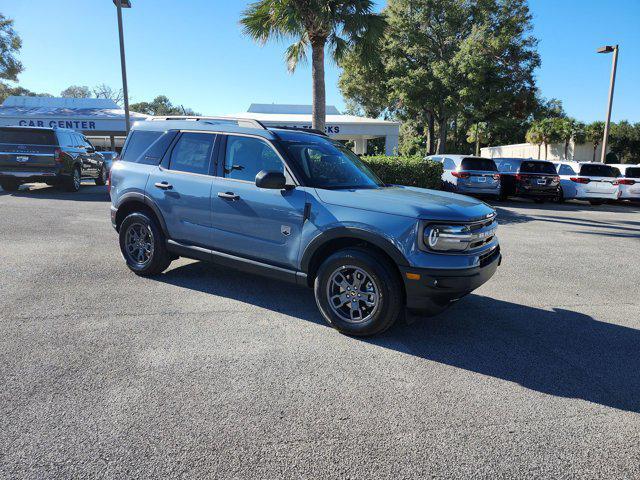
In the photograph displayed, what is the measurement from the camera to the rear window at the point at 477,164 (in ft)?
50.3

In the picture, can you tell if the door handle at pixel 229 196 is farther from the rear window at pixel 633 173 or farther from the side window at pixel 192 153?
the rear window at pixel 633 173

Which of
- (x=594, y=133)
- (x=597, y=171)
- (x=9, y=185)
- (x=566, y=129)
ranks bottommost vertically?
(x=9, y=185)

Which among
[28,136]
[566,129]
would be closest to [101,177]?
[28,136]

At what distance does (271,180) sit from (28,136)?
491 inches

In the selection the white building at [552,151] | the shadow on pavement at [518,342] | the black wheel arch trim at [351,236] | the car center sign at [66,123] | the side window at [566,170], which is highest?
the car center sign at [66,123]

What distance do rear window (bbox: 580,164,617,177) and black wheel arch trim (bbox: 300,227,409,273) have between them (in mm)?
15508

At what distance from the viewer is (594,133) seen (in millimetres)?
38500

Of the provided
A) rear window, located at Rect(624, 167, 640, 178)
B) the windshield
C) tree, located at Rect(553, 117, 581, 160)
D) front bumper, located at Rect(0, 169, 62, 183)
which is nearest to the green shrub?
rear window, located at Rect(624, 167, 640, 178)

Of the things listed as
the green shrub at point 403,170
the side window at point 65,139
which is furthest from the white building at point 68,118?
the green shrub at point 403,170

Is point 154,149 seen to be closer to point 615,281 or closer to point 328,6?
point 615,281

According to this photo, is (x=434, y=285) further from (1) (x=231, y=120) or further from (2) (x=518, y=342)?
(1) (x=231, y=120)

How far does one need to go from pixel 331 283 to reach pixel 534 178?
570 inches

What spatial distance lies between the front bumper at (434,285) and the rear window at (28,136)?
1339 cm

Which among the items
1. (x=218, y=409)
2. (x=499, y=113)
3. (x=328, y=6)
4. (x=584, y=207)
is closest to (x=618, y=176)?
(x=584, y=207)
